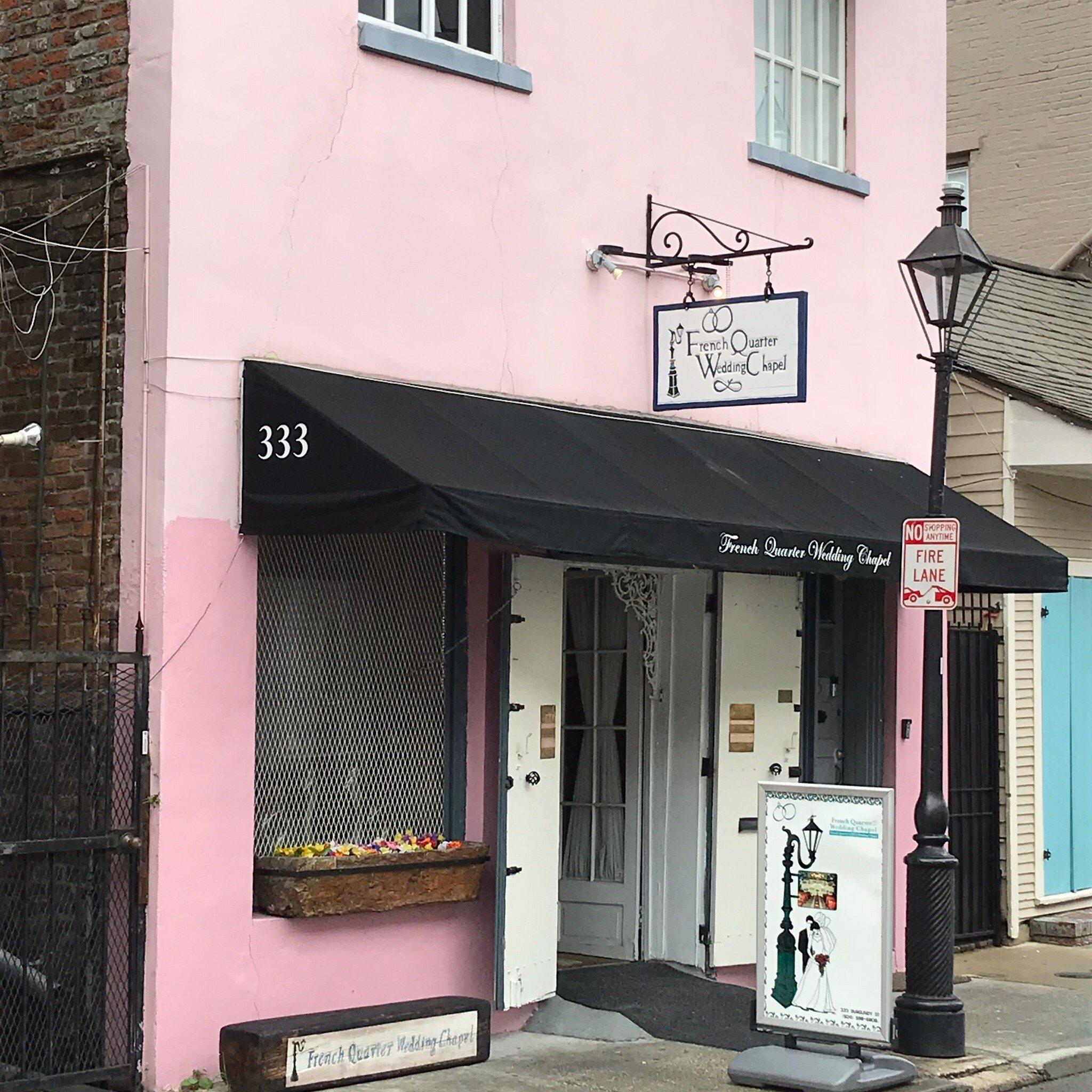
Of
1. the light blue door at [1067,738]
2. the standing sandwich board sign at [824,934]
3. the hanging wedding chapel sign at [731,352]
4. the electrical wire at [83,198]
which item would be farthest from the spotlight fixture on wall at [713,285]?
the light blue door at [1067,738]

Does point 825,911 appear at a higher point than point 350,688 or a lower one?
lower

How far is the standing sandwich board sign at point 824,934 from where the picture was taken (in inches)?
335

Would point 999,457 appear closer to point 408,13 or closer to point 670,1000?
point 670,1000

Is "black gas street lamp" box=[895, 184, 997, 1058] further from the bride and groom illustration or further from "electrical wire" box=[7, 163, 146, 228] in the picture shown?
"electrical wire" box=[7, 163, 146, 228]

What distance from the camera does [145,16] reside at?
8375mm

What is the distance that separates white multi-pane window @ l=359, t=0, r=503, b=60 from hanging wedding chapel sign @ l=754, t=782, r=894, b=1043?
4183 mm

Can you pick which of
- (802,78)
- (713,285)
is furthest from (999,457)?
(713,285)

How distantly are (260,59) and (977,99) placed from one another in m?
11.2

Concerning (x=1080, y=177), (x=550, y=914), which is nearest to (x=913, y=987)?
(x=550, y=914)

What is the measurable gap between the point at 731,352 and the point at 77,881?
14.3 feet

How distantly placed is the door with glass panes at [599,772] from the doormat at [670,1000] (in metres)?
0.39

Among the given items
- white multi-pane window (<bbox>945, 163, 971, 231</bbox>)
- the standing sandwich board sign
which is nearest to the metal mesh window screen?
the standing sandwich board sign

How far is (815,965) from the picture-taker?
8.68 meters

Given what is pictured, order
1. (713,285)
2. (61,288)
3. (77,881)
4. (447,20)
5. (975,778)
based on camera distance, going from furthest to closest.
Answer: (975,778)
(713,285)
(447,20)
(61,288)
(77,881)
